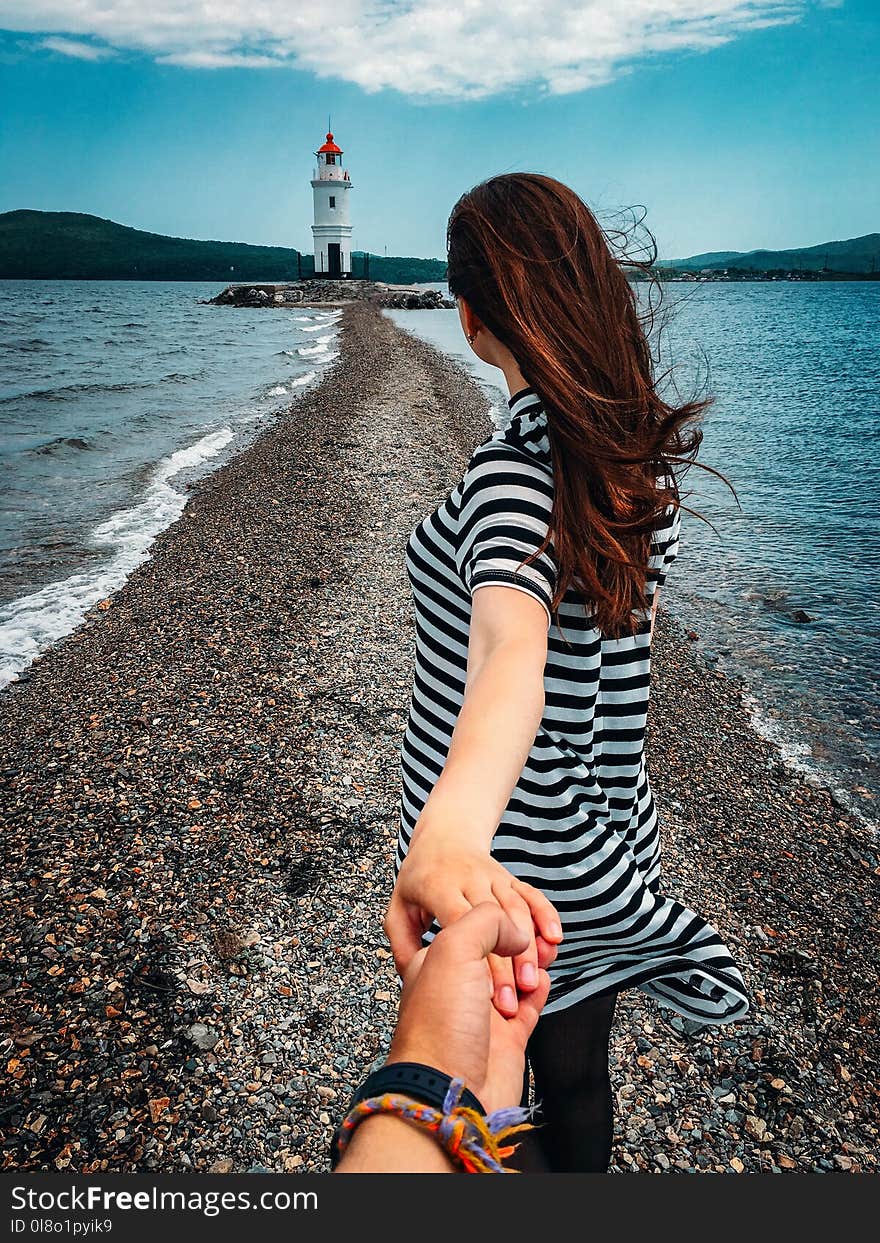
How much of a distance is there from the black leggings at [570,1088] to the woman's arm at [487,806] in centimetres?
91

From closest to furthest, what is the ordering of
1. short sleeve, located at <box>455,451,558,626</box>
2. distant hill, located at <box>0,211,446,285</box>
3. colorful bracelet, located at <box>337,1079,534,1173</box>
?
colorful bracelet, located at <box>337,1079,534,1173</box>
short sleeve, located at <box>455,451,558,626</box>
distant hill, located at <box>0,211,446,285</box>

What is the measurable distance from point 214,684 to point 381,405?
1553 cm

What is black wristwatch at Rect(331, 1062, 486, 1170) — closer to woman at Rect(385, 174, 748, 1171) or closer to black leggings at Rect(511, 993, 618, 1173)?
woman at Rect(385, 174, 748, 1171)

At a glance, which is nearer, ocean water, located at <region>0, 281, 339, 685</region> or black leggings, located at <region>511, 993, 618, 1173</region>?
black leggings, located at <region>511, 993, 618, 1173</region>

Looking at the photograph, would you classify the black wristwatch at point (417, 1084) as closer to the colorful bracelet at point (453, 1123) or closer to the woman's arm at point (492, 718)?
the colorful bracelet at point (453, 1123)

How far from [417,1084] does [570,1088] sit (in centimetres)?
113

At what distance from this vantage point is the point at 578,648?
1.43m

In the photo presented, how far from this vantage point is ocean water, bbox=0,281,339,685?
31.8ft

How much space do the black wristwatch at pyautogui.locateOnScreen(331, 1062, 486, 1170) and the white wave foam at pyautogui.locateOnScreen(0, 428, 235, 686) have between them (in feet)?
24.8

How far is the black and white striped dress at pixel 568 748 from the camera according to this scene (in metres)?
1.31

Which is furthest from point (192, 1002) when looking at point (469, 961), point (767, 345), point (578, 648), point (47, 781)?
point (767, 345)

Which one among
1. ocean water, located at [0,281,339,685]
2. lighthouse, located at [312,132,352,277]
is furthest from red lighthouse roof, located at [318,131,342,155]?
ocean water, located at [0,281,339,685]

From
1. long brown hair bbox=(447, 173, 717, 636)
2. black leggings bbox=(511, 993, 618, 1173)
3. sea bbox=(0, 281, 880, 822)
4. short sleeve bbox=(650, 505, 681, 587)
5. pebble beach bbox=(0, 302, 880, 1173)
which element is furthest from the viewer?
sea bbox=(0, 281, 880, 822)

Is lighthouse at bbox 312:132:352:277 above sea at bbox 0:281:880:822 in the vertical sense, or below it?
above
